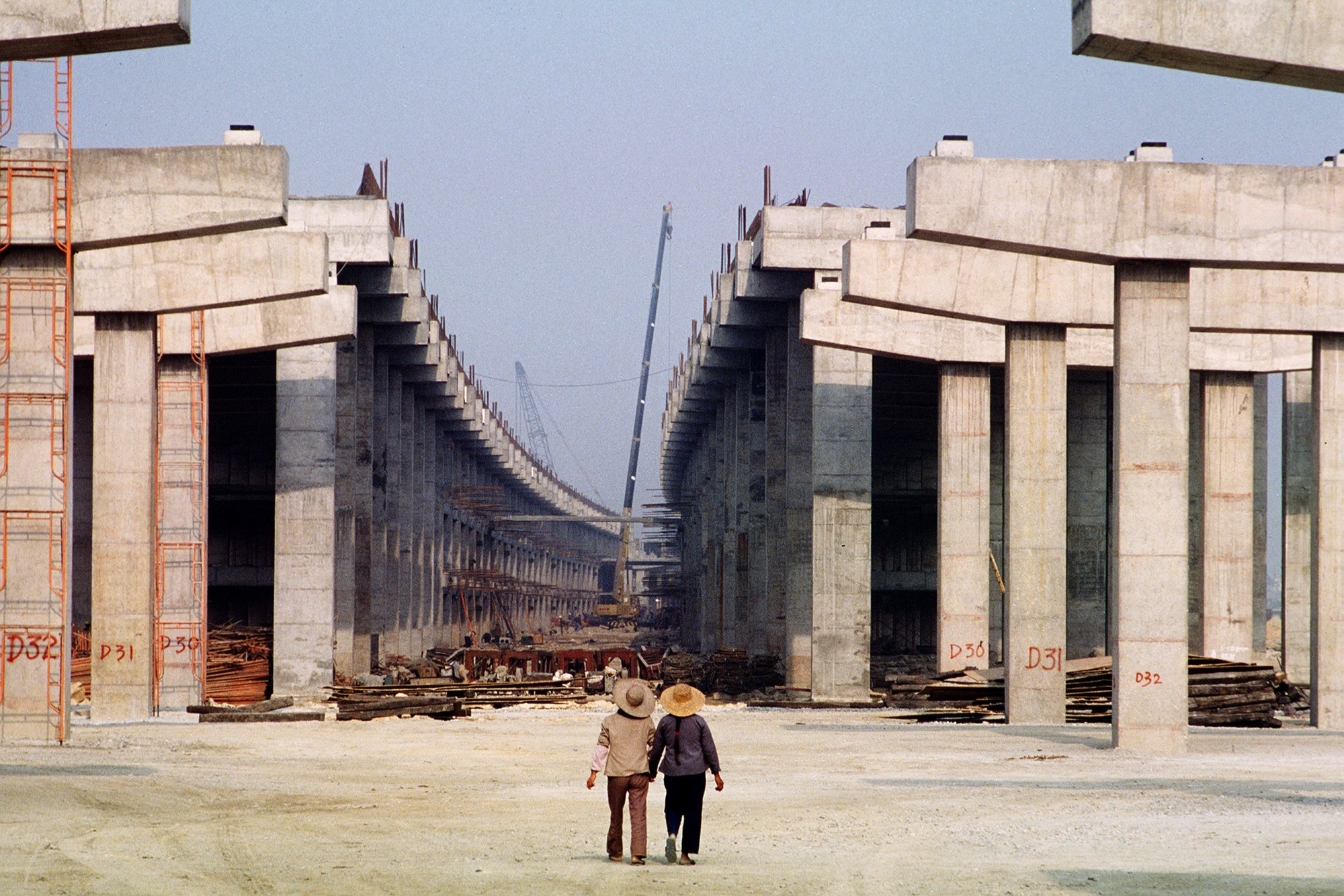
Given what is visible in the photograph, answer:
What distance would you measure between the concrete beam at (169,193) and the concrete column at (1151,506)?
1089cm

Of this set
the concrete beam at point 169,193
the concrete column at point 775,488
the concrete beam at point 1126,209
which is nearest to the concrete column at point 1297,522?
the concrete column at point 775,488

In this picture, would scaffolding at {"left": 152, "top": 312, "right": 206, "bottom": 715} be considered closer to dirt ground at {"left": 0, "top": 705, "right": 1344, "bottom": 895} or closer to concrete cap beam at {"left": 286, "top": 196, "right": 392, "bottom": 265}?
concrete cap beam at {"left": 286, "top": 196, "right": 392, "bottom": 265}

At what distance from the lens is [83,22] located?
51.2ft

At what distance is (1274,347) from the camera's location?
35281 mm

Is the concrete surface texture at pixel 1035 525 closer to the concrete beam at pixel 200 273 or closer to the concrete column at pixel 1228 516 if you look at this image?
the concrete column at pixel 1228 516

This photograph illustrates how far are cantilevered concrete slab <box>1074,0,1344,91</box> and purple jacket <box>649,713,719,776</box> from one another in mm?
7289

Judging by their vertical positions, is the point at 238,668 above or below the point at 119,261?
below

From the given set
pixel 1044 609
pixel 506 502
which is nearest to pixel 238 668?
pixel 1044 609

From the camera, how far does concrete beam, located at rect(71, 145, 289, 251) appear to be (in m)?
20.5

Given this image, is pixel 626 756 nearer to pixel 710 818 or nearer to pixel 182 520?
pixel 710 818

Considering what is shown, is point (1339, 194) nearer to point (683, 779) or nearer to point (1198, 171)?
point (1198, 171)

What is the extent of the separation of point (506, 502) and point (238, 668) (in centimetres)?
5877

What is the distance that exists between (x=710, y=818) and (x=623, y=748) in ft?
9.50

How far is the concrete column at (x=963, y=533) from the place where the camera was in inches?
1268
